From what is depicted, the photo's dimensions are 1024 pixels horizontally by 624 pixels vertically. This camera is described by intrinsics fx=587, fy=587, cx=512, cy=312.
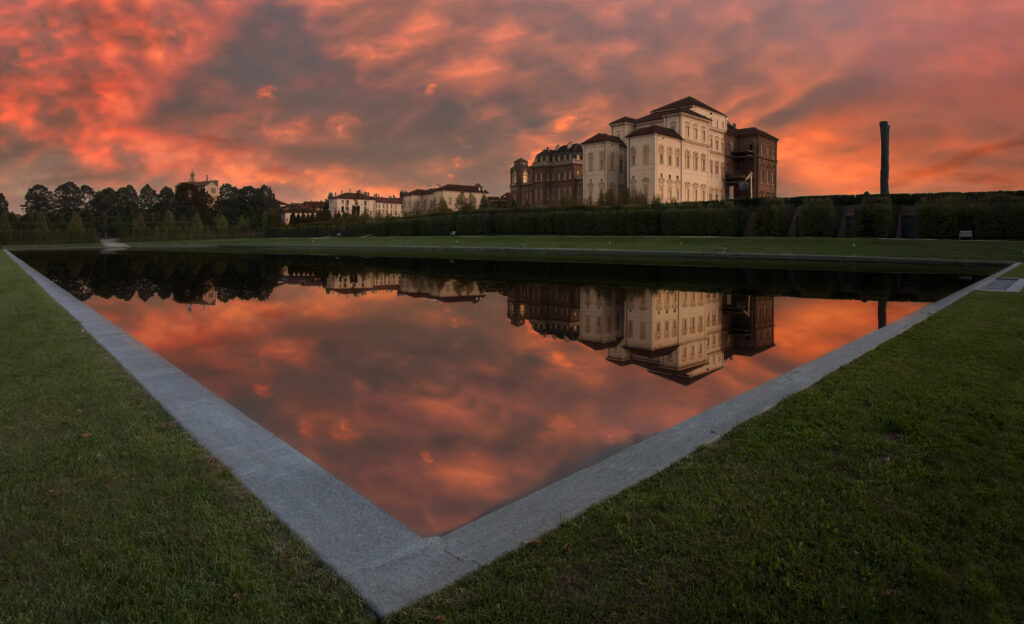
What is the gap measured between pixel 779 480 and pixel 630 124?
264 ft

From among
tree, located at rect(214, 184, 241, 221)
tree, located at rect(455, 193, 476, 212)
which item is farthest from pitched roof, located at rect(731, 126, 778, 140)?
tree, located at rect(214, 184, 241, 221)

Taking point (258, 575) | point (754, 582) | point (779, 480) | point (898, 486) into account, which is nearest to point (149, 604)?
point (258, 575)

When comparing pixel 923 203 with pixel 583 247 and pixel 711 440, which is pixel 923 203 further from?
pixel 711 440

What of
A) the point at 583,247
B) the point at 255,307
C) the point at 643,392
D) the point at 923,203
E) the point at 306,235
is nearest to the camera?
the point at 643,392

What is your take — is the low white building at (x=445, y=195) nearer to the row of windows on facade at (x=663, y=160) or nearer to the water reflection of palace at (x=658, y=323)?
the row of windows on facade at (x=663, y=160)

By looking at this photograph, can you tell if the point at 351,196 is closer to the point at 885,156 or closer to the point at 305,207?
the point at 305,207

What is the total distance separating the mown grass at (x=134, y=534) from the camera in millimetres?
2674

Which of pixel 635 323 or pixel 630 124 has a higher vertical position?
pixel 630 124

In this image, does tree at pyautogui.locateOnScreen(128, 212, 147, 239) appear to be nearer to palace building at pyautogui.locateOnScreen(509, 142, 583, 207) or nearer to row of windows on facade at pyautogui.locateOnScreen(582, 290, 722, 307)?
palace building at pyautogui.locateOnScreen(509, 142, 583, 207)

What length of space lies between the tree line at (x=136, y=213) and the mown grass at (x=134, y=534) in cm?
8947

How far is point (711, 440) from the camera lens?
4562mm

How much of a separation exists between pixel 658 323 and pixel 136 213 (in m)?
116

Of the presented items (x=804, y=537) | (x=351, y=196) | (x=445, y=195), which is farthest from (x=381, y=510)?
(x=351, y=196)

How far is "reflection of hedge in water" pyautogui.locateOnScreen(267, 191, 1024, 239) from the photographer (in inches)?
1275
